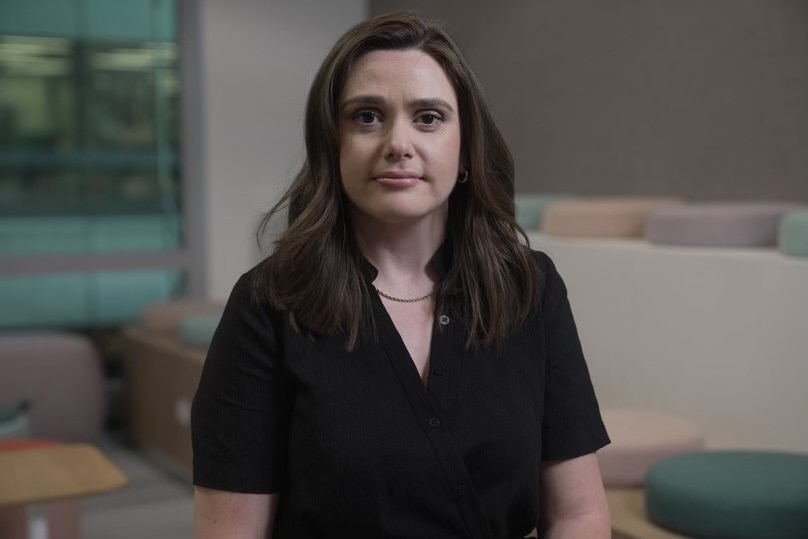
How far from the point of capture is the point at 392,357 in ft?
4.95

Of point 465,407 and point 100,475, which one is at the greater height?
point 465,407

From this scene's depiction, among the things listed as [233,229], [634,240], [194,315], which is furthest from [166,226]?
[634,240]

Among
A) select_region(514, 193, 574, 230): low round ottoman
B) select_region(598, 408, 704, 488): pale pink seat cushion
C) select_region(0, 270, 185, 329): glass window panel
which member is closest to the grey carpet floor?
select_region(0, 270, 185, 329): glass window panel

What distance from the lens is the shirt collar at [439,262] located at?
1.57 meters

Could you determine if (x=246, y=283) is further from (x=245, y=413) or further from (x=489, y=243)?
(x=489, y=243)

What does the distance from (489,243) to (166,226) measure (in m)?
4.58

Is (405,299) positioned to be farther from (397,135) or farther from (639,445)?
(639,445)

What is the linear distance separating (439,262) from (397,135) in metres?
0.20

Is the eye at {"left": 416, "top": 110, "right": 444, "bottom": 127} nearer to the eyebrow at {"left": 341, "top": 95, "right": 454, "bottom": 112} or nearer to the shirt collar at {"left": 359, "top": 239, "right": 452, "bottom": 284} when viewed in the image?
the eyebrow at {"left": 341, "top": 95, "right": 454, "bottom": 112}

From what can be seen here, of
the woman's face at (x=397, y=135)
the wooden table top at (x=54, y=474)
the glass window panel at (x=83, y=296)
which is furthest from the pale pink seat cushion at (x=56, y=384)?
the woman's face at (x=397, y=135)

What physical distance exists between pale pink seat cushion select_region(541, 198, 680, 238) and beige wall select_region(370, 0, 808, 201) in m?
0.36

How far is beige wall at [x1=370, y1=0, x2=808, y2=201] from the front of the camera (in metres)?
3.55

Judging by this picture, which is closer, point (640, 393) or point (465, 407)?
point (465, 407)

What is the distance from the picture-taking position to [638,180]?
4102 mm
